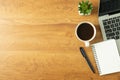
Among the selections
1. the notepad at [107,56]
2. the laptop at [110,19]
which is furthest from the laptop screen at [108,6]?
the notepad at [107,56]

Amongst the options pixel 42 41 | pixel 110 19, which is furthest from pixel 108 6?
pixel 42 41

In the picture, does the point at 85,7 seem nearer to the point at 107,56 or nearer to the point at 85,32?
the point at 85,32

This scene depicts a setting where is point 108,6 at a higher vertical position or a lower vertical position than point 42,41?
higher

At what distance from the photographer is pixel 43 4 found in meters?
1.23

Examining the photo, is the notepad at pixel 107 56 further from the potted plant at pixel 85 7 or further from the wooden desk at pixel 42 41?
the potted plant at pixel 85 7

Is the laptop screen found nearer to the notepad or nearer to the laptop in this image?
the laptop

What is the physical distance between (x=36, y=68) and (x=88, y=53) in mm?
236

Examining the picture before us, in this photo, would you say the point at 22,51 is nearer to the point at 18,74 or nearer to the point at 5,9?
the point at 18,74

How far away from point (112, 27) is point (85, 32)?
111 mm

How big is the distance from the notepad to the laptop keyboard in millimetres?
24

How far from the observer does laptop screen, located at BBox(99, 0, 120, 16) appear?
1.10 m

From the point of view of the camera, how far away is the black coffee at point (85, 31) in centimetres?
108

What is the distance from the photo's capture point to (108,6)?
1117 millimetres

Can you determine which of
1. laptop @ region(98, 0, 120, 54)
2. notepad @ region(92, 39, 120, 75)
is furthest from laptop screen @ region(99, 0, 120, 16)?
notepad @ region(92, 39, 120, 75)
